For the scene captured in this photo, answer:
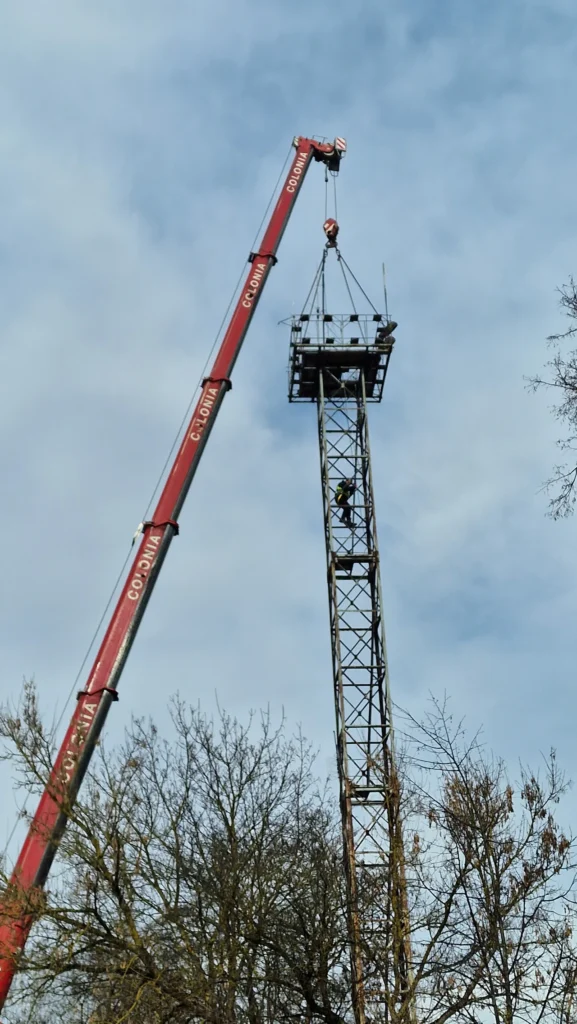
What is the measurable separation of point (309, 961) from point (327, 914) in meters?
0.72

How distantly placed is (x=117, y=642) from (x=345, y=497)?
15.0 metres

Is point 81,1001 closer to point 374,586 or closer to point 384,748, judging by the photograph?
point 384,748

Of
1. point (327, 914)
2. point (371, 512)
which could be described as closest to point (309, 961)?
point (327, 914)

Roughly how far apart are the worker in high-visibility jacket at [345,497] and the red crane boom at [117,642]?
339 inches

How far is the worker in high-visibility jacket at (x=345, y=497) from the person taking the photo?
33.7m

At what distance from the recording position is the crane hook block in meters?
35.7

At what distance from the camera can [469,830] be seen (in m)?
16.0

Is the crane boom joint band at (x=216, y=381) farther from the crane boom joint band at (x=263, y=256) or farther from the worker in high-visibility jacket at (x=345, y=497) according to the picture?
the worker in high-visibility jacket at (x=345, y=497)

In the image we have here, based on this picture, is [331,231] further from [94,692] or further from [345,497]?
[94,692]

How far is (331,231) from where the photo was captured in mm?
35688

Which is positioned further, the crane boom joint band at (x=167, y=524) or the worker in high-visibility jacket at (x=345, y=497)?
the worker in high-visibility jacket at (x=345, y=497)

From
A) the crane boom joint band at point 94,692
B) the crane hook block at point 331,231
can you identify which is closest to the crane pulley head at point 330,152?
the crane hook block at point 331,231

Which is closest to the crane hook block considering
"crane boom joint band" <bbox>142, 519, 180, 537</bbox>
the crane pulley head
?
the crane pulley head

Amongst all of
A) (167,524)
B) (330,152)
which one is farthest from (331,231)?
(167,524)
